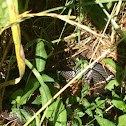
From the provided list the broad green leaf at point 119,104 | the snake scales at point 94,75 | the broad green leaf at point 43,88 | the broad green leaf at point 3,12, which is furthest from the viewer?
the snake scales at point 94,75

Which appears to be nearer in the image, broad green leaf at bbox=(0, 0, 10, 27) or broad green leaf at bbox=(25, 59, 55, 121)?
broad green leaf at bbox=(0, 0, 10, 27)

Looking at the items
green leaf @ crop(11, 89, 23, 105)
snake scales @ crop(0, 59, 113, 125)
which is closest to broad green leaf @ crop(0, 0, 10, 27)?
green leaf @ crop(11, 89, 23, 105)

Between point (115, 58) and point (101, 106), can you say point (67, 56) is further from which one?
point (101, 106)

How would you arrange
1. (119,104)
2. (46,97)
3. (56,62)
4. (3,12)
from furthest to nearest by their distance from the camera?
(56,62), (119,104), (46,97), (3,12)

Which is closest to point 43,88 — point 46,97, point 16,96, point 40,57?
point 46,97

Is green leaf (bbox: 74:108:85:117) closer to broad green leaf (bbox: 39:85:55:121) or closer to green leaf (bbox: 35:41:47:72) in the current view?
broad green leaf (bbox: 39:85:55:121)

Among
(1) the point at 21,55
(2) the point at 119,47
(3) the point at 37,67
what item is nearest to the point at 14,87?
(3) the point at 37,67

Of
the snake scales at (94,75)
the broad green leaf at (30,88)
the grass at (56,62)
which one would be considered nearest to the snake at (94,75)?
the snake scales at (94,75)

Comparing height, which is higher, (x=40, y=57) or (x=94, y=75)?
(x=40, y=57)

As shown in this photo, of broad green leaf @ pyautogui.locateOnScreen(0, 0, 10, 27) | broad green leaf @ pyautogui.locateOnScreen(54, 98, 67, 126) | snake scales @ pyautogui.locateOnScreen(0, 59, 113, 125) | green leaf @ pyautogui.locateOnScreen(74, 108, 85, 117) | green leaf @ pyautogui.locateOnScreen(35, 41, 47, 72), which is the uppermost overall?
broad green leaf @ pyautogui.locateOnScreen(0, 0, 10, 27)

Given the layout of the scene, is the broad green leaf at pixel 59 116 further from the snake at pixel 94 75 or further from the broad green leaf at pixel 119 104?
the snake at pixel 94 75

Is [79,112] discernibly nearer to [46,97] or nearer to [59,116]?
[59,116]

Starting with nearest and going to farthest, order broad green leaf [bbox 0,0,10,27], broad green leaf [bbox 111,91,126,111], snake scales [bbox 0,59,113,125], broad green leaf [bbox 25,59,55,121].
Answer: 1. broad green leaf [bbox 0,0,10,27]
2. broad green leaf [bbox 25,59,55,121]
3. broad green leaf [bbox 111,91,126,111]
4. snake scales [bbox 0,59,113,125]

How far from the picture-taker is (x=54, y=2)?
1772mm
